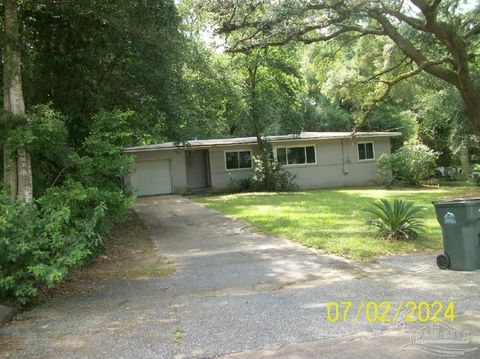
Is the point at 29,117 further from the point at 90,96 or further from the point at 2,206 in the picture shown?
the point at 90,96

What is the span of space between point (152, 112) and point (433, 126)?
22.1 metres

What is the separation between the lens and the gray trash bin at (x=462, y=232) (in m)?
6.31

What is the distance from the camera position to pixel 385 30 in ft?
52.7

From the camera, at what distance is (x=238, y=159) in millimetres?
26500

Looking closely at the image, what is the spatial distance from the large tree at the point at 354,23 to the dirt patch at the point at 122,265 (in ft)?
22.7

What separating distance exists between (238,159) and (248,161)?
1.85 feet

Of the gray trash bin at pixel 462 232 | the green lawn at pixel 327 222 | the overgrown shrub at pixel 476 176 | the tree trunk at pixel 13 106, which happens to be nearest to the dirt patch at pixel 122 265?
the tree trunk at pixel 13 106

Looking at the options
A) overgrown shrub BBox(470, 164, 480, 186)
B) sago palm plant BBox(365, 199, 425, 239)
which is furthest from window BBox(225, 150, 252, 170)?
sago palm plant BBox(365, 199, 425, 239)

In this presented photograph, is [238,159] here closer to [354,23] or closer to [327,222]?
[354,23]

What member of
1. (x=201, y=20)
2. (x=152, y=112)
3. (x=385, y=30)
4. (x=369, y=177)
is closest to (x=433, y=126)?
(x=369, y=177)

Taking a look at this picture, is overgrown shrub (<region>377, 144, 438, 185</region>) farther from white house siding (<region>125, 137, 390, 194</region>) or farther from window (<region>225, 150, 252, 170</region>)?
window (<region>225, 150, 252, 170</region>)

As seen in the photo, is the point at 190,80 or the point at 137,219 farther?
the point at 137,219

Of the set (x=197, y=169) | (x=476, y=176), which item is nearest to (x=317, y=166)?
(x=197, y=169)
